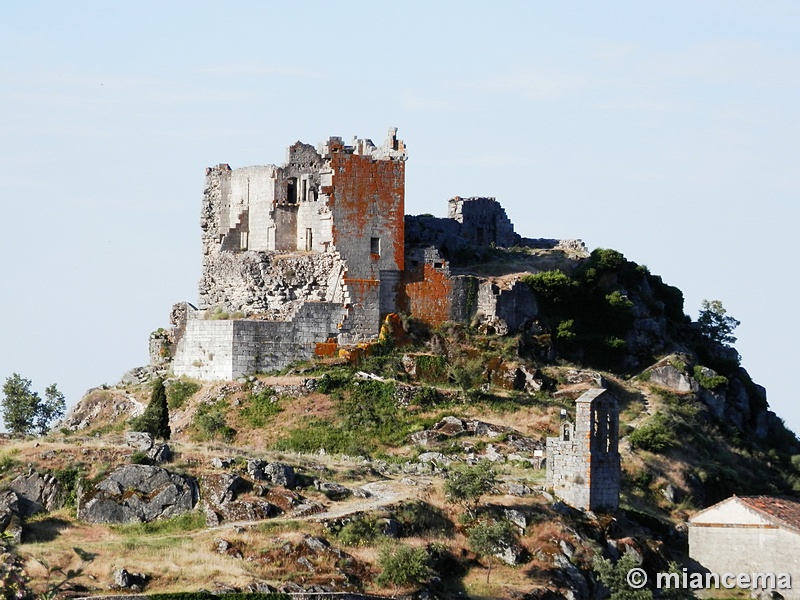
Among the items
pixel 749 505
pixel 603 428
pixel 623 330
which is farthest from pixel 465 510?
pixel 623 330

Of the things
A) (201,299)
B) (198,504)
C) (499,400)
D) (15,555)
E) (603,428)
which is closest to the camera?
(15,555)

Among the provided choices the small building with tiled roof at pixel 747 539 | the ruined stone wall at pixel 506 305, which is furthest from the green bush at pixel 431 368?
the small building with tiled roof at pixel 747 539

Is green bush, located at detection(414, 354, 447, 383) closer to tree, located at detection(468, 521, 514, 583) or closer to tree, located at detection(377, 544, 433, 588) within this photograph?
tree, located at detection(468, 521, 514, 583)

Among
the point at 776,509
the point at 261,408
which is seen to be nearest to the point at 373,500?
the point at 261,408

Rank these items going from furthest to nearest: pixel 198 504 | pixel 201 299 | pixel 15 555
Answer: pixel 201 299 < pixel 198 504 < pixel 15 555

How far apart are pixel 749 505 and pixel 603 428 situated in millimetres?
5069

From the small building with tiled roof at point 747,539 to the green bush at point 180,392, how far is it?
61.1 ft

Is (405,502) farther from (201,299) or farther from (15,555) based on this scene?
(201,299)

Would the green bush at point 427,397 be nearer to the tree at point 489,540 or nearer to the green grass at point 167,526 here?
the tree at point 489,540

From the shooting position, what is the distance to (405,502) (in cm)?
5097

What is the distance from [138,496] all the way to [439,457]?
40.2 feet

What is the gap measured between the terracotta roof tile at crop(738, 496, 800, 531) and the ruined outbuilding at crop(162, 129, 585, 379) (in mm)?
13664

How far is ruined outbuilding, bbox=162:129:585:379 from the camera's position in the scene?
65188mm

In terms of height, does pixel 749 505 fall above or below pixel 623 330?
below
